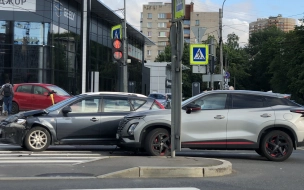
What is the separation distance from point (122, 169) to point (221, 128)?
3228 mm

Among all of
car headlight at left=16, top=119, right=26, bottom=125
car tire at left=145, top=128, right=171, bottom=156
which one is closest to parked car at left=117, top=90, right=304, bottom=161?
car tire at left=145, top=128, right=171, bottom=156

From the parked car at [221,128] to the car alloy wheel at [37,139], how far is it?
188 centimetres

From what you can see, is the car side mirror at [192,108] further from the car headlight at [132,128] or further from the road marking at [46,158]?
the road marking at [46,158]

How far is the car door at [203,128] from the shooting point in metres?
11.3

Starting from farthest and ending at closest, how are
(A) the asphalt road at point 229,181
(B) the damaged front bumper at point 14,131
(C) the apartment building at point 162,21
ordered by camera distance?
(C) the apartment building at point 162,21 → (B) the damaged front bumper at point 14,131 → (A) the asphalt road at point 229,181

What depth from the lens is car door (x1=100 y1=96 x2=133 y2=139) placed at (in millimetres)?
12266

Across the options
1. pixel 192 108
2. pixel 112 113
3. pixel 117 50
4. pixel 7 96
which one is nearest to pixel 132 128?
pixel 112 113

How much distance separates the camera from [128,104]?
12.8 metres

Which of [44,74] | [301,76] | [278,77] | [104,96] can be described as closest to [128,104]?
[104,96]

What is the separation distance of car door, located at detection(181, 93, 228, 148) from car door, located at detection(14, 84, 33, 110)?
45.5 ft

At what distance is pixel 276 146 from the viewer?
11461mm

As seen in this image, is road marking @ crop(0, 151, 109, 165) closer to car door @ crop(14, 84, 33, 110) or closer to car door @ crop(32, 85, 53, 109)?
car door @ crop(32, 85, 53, 109)

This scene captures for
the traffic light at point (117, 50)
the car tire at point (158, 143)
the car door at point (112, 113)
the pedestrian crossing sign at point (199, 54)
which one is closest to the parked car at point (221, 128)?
the car tire at point (158, 143)

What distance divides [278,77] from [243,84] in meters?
20.8
